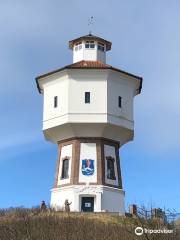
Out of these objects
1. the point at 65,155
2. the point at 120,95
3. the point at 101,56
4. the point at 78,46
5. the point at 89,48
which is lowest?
the point at 65,155

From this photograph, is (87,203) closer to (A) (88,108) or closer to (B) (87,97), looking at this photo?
(A) (88,108)

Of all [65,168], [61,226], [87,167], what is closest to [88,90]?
[87,167]

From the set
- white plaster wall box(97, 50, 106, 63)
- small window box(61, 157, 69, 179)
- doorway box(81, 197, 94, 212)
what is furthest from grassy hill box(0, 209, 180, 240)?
white plaster wall box(97, 50, 106, 63)

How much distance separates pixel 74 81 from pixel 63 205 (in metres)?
7.65

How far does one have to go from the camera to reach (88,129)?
115 feet

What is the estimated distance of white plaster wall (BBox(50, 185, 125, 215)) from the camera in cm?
3441

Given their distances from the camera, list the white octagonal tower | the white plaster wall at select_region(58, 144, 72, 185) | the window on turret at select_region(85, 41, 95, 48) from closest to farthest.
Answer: the white octagonal tower → the white plaster wall at select_region(58, 144, 72, 185) → the window on turret at select_region(85, 41, 95, 48)

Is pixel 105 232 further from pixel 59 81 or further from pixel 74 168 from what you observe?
pixel 59 81

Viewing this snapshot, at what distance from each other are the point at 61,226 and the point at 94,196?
840cm

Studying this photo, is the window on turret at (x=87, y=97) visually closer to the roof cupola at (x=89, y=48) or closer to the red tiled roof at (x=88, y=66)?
the red tiled roof at (x=88, y=66)

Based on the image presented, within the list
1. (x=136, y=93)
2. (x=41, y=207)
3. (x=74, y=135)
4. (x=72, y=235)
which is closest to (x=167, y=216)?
(x=72, y=235)

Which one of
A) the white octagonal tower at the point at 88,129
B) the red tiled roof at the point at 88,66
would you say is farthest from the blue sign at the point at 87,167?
the red tiled roof at the point at 88,66

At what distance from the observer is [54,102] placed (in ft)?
119

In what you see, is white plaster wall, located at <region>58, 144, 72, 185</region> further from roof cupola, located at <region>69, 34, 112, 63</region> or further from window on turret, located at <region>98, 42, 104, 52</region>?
window on turret, located at <region>98, 42, 104, 52</region>
